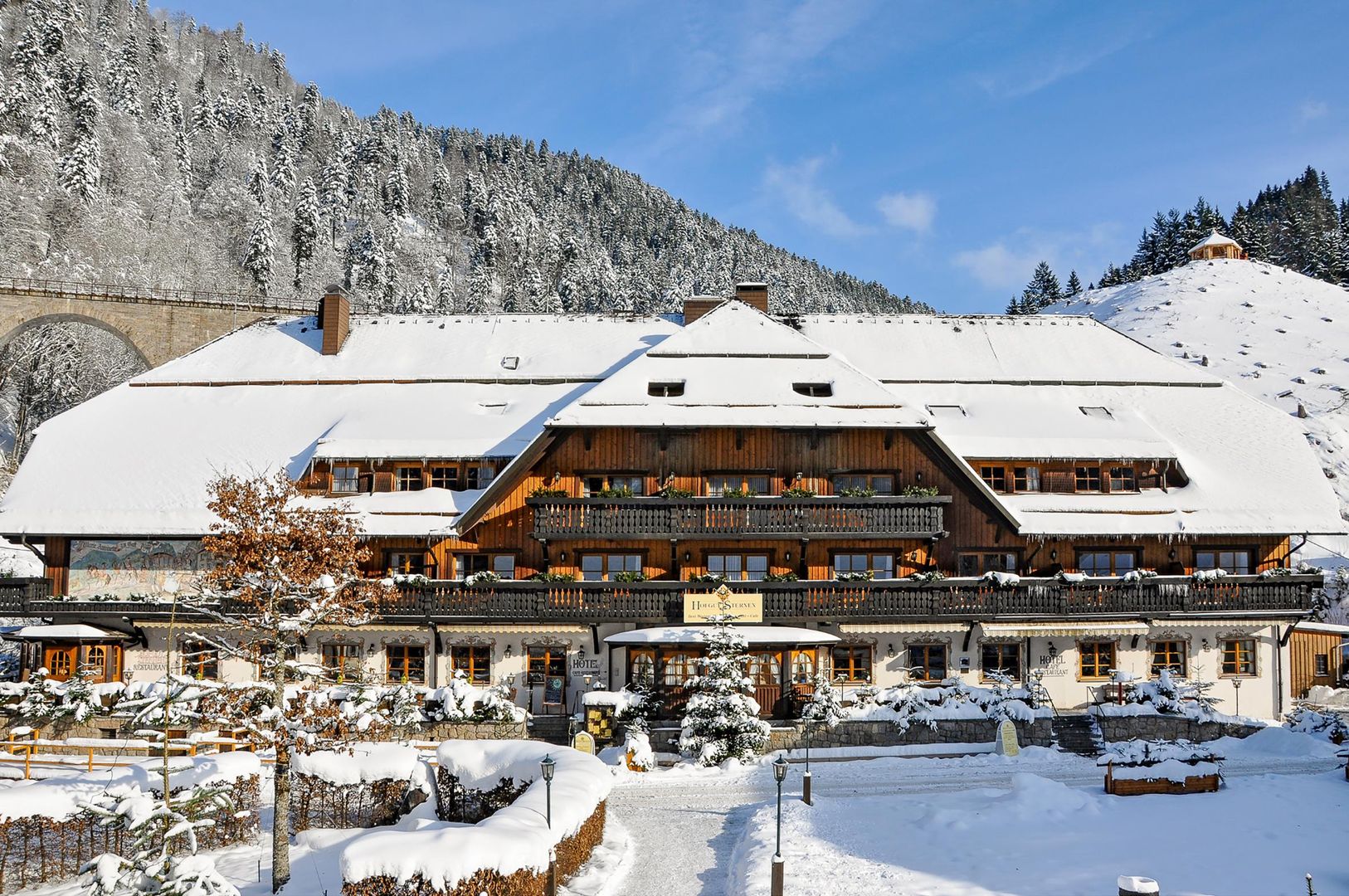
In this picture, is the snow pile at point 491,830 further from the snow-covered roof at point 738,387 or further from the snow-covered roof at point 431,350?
the snow-covered roof at point 431,350

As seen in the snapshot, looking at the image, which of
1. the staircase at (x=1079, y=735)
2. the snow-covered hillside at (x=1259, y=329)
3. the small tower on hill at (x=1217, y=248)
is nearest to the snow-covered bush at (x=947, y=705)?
the staircase at (x=1079, y=735)

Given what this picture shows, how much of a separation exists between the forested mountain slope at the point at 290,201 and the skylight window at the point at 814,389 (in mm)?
54806

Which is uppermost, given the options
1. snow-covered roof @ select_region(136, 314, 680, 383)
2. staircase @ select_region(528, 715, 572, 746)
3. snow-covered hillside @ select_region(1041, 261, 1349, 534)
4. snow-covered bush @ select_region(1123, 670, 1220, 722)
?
snow-covered hillside @ select_region(1041, 261, 1349, 534)

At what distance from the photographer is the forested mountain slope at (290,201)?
9956 cm

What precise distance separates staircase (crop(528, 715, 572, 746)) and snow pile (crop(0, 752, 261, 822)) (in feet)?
31.9

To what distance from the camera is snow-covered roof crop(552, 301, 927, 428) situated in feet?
115

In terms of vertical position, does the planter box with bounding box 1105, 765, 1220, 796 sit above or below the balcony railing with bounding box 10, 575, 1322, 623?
below

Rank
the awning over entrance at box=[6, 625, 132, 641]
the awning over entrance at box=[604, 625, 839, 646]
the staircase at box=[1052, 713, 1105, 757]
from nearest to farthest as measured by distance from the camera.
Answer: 1. the staircase at box=[1052, 713, 1105, 757]
2. the awning over entrance at box=[604, 625, 839, 646]
3. the awning over entrance at box=[6, 625, 132, 641]

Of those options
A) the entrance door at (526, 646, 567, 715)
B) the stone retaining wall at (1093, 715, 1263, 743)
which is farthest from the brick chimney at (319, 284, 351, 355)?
the stone retaining wall at (1093, 715, 1263, 743)

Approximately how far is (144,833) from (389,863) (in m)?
3.65

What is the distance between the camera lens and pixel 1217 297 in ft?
402

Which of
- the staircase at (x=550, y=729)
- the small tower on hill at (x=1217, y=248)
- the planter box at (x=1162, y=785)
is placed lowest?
the staircase at (x=550, y=729)

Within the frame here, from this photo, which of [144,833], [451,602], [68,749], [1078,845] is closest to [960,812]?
[1078,845]

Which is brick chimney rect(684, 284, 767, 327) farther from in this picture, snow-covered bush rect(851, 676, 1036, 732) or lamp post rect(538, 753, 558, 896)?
lamp post rect(538, 753, 558, 896)
